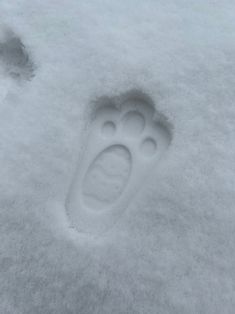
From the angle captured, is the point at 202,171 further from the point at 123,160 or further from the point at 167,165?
the point at 123,160

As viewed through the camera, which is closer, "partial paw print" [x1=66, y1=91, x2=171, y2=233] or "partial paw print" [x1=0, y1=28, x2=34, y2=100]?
Answer: "partial paw print" [x1=66, y1=91, x2=171, y2=233]

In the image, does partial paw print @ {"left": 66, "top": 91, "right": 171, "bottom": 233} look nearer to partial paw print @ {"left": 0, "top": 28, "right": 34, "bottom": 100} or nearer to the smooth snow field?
the smooth snow field

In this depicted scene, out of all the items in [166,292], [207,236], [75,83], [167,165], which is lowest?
Answer: [166,292]

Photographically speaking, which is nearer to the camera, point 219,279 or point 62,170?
point 219,279

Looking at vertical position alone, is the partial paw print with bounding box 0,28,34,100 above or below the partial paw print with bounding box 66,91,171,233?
above

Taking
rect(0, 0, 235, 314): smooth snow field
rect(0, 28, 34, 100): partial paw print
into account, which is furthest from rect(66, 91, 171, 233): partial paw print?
rect(0, 28, 34, 100): partial paw print

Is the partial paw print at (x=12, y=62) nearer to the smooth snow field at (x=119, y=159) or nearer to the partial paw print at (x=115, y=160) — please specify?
the smooth snow field at (x=119, y=159)

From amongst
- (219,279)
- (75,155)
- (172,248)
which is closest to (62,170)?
(75,155)

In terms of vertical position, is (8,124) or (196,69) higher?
(196,69)

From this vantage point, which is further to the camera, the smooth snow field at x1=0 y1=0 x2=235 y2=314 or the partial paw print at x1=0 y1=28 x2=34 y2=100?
the partial paw print at x1=0 y1=28 x2=34 y2=100
